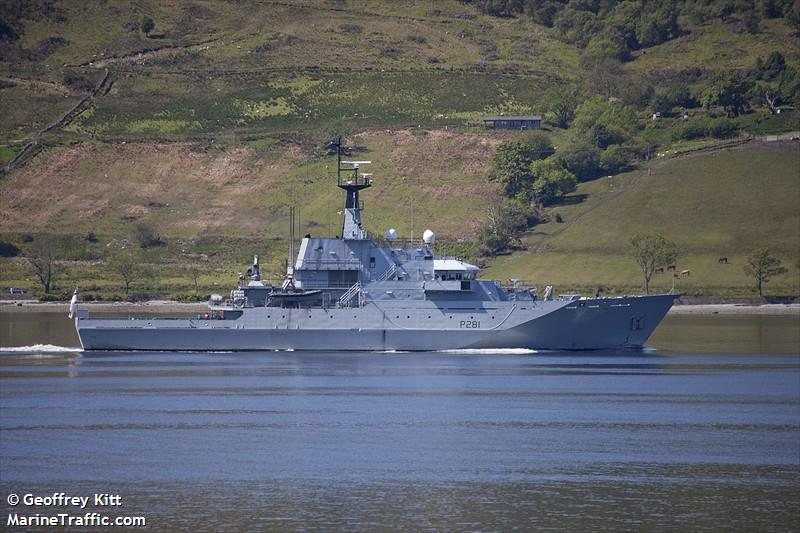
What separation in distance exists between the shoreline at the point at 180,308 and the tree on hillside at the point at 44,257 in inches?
267

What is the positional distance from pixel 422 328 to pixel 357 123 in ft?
300

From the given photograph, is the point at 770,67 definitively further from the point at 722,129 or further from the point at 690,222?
the point at 690,222

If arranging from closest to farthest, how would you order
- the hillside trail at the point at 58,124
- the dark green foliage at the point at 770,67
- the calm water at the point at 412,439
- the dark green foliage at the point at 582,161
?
1. the calm water at the point at 412,439
2. the dark green foliage at the point at 582,161
3. the hillside trail at the point at 58,124
4. the dark green foliage at the point at 770,67

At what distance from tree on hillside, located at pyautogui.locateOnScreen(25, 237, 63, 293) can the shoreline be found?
22.3 feet

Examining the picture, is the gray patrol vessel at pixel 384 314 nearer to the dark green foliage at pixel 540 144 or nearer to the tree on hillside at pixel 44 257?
the tree on hillside at pixel 44 257

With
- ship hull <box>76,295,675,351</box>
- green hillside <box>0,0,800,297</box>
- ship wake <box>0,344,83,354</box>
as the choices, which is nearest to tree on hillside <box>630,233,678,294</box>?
green hillside <box>0,0,800,297</box>

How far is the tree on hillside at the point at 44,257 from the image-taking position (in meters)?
111

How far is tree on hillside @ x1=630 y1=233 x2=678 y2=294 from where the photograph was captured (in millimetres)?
105312

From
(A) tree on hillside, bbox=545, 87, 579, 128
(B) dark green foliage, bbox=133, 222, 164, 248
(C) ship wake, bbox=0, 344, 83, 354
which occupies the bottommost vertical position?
(C) ship wake, bbox=0, 344, 83, 354

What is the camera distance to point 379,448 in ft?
128

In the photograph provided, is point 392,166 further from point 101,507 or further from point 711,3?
point 101,507

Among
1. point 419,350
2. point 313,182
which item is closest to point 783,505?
point 419,350

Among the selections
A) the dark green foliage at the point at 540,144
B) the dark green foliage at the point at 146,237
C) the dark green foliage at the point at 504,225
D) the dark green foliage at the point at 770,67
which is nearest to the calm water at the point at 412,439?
the dark green foliage at the point at 504,225

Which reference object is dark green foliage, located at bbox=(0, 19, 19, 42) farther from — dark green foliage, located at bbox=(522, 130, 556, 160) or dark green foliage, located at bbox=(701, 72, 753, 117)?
dark green foliage, located at bbox=(701, 72, 753, 117)
